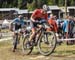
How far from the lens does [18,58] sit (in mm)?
9891

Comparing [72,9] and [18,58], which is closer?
[18,58]

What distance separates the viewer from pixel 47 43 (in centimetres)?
993

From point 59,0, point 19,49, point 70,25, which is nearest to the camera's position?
point 19,49

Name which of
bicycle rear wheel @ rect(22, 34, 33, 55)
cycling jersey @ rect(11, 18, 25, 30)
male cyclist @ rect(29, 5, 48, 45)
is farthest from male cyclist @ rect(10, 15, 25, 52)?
male cyclist @ rect(29, 5, 48, 45)

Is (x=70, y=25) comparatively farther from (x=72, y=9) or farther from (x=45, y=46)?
(x=72, y=9)

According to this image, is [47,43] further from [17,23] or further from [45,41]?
[17,23]

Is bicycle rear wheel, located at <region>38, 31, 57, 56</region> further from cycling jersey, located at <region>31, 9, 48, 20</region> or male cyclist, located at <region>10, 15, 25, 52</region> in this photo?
male cyclist, located at <region>10, 15, 25, 52</region>

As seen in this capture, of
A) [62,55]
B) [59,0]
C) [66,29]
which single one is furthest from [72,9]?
[62,55]

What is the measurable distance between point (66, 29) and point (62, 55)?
15.4ft

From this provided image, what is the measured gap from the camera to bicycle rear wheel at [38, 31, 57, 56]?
9711mm

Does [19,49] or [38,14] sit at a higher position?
[38,14]

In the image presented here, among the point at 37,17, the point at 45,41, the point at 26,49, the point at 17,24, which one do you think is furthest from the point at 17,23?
the point at 45,41

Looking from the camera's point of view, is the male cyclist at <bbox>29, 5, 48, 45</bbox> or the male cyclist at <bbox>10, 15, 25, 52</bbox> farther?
the male cyclist at <bbox>10, 15, 25, 52</bbox>

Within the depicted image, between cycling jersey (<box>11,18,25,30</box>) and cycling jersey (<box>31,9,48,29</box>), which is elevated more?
cycling jersey (<box>31,9,48,29</box>)
